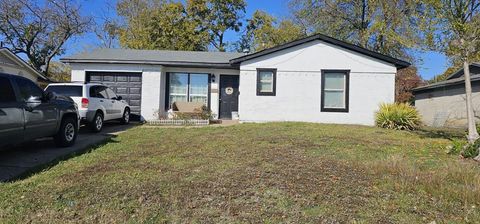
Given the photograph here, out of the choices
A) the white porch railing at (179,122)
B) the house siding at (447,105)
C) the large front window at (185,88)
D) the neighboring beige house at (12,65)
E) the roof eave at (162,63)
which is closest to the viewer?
the white porch railing at (179,122)

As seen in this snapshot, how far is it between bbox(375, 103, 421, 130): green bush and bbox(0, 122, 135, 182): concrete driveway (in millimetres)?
10139

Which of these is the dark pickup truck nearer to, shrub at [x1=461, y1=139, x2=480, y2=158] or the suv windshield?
the suv windshield

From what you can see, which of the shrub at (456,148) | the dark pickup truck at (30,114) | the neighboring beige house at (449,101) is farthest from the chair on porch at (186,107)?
the neighboring beige house at (449,101)

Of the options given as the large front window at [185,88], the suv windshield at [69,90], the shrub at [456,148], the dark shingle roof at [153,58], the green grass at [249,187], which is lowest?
the green grass at [249,187]

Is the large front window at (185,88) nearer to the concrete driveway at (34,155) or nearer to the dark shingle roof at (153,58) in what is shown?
the dark shingle roof at (153,58)

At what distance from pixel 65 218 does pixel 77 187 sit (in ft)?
3.97

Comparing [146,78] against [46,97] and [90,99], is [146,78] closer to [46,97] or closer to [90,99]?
[90,99]

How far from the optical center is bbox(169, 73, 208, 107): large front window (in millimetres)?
17172

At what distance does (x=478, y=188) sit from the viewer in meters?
5.09

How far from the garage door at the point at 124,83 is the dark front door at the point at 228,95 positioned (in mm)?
3811

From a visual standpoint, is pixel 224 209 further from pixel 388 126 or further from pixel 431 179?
pixel 388 126

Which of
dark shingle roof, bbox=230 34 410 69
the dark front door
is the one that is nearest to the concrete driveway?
dark shingle roof, bbox=230 34 410 69

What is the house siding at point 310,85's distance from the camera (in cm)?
1522

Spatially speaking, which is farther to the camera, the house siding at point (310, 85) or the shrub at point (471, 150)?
the house siding at point (310, 85)
